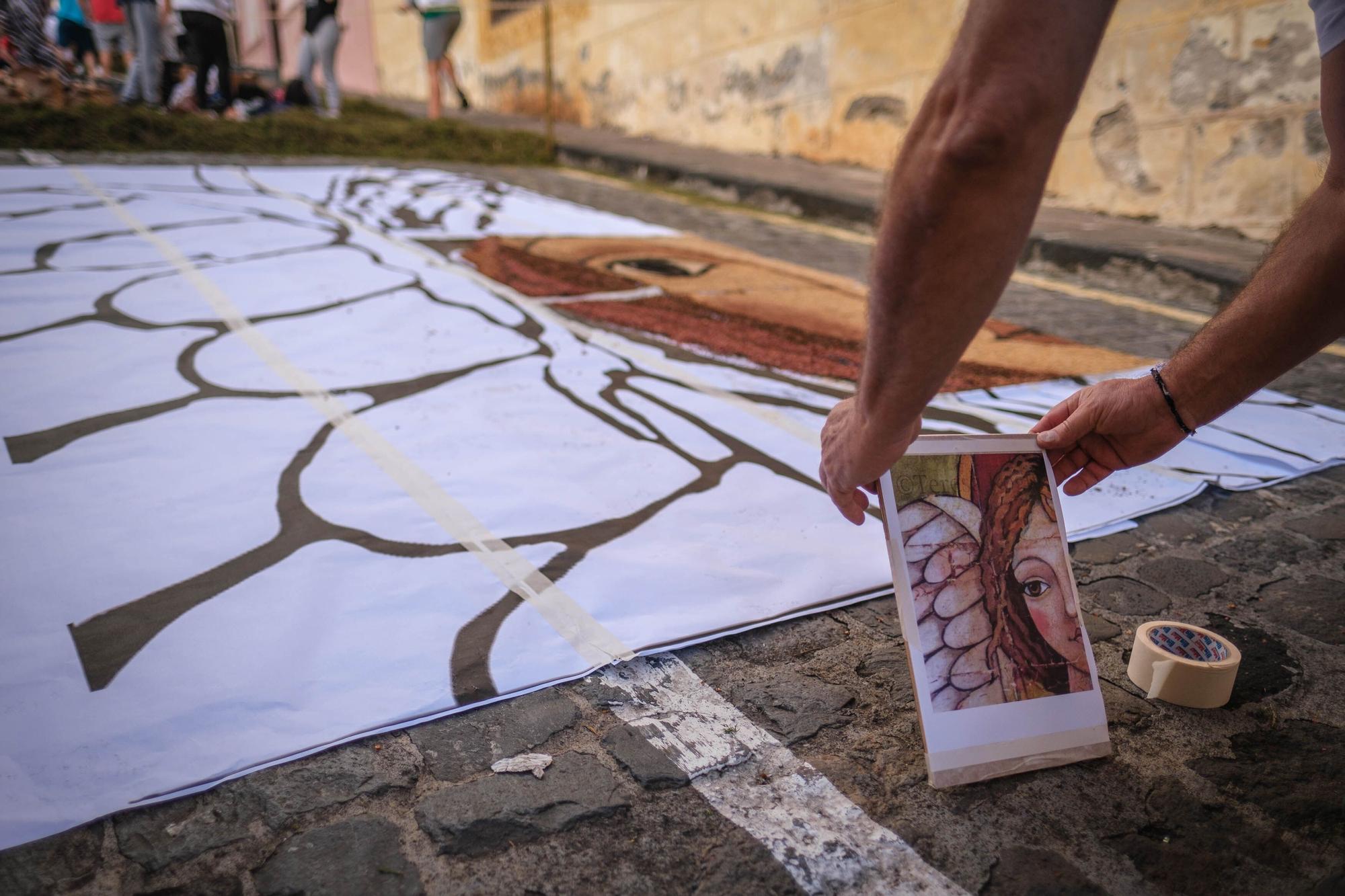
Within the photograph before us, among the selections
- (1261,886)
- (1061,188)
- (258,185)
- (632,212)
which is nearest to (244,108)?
(258,185)

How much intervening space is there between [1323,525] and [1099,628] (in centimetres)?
71

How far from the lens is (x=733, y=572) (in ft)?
5.09

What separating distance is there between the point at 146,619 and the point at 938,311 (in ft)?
4.09

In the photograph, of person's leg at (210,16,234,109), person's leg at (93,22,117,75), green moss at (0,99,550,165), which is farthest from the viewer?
person's leg at (93,22,117,75)

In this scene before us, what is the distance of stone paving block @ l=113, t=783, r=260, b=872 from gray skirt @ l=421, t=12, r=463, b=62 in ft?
24.6

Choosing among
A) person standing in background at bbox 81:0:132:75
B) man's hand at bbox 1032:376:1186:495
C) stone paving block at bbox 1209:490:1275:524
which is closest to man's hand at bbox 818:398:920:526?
man's hand at bbox 1032:376:1186:495

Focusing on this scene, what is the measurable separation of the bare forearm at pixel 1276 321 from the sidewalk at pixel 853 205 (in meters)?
0.88

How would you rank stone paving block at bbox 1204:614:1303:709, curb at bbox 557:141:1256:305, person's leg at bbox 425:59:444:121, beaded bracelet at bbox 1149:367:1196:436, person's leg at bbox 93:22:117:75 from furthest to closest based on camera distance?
person's leg at bbox 425:59:444:121 → person's leg at bbox 93:22:117:75 → curb at bbox 557:141:1256:305 → stone paving block at bbox 1204:614:1303:709 → beaded bracelet at bbox 1149:367:1196:436

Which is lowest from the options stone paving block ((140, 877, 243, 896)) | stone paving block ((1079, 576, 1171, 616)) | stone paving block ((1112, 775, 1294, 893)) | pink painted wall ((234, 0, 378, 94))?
stone paving block ((140, 877, 243, 896))

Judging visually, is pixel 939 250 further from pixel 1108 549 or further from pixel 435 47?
pixel 435 47

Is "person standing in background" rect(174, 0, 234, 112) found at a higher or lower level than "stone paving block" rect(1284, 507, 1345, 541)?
higher

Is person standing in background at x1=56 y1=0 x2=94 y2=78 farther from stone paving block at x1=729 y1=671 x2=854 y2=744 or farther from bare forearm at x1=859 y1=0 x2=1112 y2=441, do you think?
bare forearm at x1=859 y1=0 x2=1112 y2=441

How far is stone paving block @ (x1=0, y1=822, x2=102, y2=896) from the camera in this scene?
911 millimetres

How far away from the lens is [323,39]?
21.7ft
